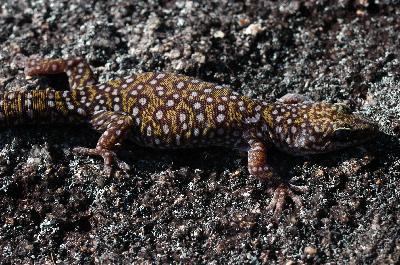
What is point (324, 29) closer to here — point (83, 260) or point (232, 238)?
point (232, 238)

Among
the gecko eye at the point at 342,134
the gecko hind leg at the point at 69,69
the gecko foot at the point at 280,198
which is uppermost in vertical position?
the gecko hind leg at the point at 69,69

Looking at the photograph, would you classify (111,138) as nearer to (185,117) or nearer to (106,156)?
(106,156)

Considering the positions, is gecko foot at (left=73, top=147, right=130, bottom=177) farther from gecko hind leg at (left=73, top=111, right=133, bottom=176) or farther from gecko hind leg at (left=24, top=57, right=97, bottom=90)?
gecko hind leg at (left=24, top=57, right=97, bottom=90)

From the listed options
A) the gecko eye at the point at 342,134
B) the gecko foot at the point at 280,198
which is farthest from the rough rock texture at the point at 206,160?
the gecko eye at the point at 342,134

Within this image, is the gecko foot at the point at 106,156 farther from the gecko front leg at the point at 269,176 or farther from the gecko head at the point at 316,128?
the gecko head at the point at 316,128

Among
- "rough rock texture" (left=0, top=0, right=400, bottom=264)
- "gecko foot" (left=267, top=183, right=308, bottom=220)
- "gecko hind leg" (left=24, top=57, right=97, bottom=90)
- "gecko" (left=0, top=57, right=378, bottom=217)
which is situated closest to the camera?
"rough rock texture" (left=0, top=0, right=400, bottom=264)

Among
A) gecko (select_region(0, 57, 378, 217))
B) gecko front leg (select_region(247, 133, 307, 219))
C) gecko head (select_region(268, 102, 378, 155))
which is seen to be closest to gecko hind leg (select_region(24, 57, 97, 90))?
gecko (select_region(0, 57, 378, 217))
